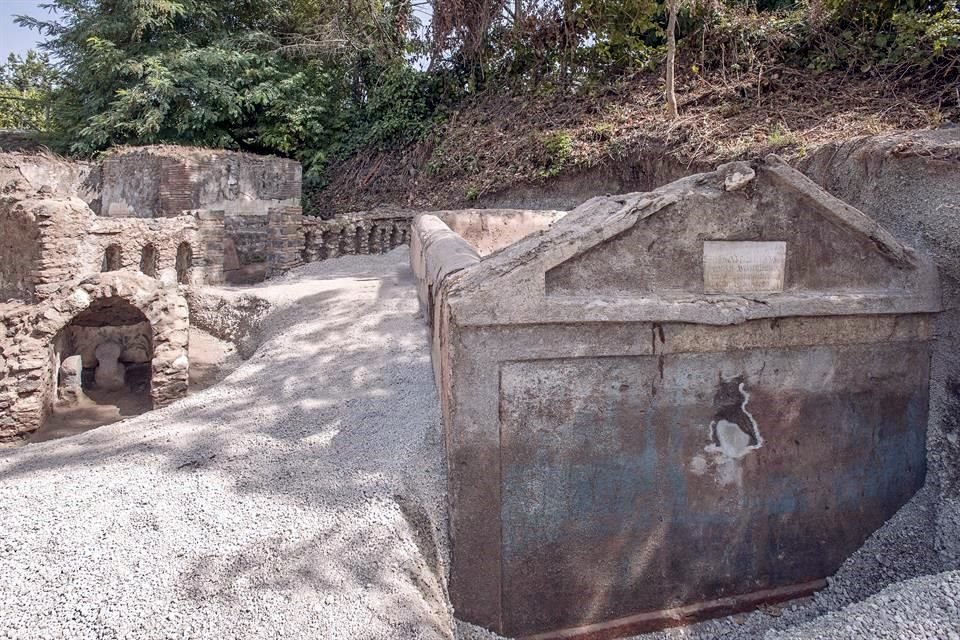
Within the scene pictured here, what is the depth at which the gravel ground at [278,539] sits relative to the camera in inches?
93.7

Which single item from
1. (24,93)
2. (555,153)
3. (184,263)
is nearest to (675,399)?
(555,153)

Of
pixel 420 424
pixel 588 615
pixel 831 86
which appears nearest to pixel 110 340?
pixel 420 424

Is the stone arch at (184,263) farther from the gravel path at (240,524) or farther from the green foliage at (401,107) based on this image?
the gravel path at (240,524)

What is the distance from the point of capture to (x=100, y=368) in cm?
852

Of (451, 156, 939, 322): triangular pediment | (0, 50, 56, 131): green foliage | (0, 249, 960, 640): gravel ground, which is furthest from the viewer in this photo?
(0, 50, 56, 131): green foliage

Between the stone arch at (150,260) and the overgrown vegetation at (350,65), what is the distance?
664 cm

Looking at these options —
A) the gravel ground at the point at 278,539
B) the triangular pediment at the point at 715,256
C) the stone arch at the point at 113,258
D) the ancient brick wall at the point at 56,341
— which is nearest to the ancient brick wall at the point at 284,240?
the stone arch at the point at 113,258

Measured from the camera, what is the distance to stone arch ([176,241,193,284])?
440 inches

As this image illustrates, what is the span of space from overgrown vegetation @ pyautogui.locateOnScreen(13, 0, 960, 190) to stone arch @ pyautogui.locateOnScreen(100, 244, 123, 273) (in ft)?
23.4

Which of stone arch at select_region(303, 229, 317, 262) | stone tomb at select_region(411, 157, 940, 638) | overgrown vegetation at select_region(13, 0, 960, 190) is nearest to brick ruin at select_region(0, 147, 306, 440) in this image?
stone arch at select_region(303, 229, 317, 262)

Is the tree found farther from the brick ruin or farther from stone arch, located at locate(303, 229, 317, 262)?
the brick ruin

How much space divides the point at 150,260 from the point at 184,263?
0.78 m

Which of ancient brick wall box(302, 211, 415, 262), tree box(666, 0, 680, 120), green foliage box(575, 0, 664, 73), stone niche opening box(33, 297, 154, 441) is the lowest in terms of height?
stone niche opening box(33, 297, 154, 441)

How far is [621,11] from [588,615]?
12.7 metres
